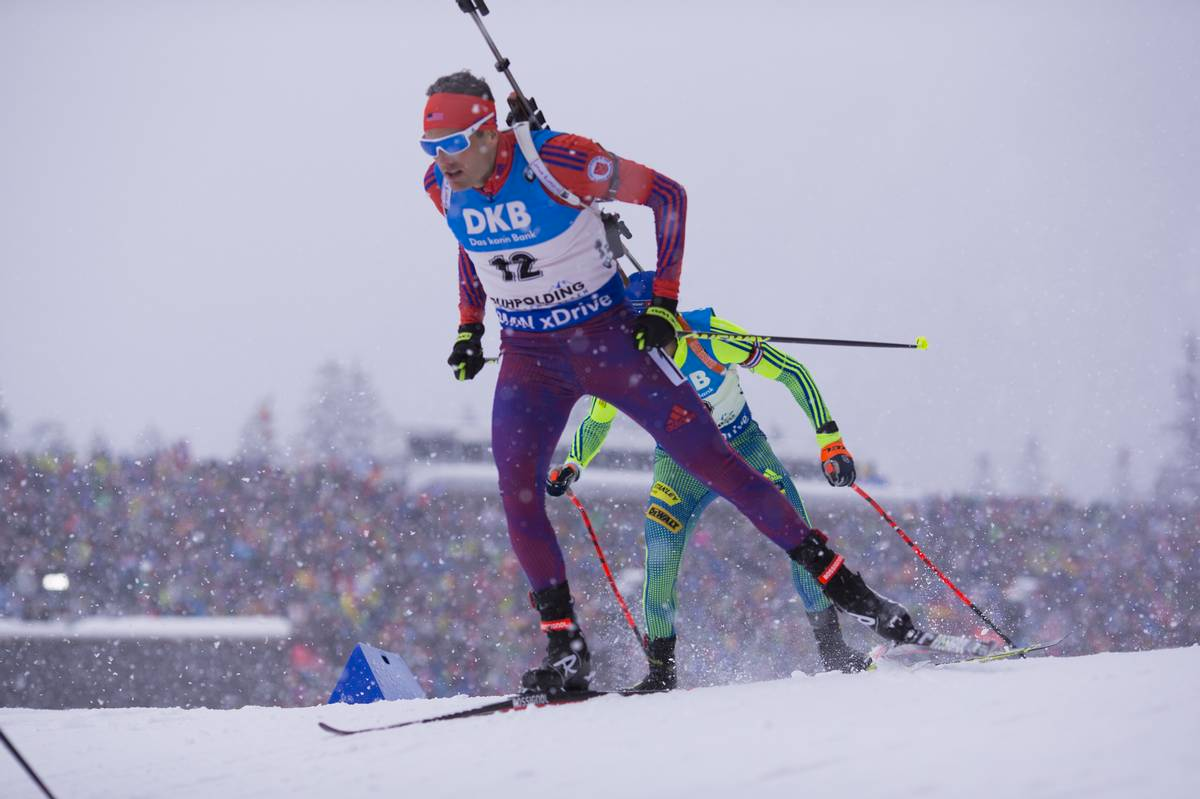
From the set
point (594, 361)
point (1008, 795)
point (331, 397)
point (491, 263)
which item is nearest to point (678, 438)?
point (594, 361)

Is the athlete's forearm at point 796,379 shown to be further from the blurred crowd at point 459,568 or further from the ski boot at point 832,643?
the blurred crowd at point 459,568

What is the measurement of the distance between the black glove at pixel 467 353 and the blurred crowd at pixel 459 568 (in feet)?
28.5

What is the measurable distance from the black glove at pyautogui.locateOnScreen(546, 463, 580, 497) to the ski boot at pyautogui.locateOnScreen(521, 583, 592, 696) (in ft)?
3.21

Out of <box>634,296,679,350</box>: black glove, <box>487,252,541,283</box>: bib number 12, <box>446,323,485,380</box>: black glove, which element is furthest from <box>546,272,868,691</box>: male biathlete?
<box>487,252,541,283</box>: bib number 12

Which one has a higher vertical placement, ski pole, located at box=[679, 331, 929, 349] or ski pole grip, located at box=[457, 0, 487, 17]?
ski pole grip, located at box=[457, 0, 487, 17]

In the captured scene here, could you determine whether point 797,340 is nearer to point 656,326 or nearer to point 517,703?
point 656,326

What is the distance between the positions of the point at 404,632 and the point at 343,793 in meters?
10.2

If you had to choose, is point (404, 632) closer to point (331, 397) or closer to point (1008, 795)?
point (1008, 795)

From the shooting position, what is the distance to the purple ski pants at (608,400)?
313 cm

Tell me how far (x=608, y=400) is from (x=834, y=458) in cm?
111

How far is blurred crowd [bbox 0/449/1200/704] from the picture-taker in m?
11.9

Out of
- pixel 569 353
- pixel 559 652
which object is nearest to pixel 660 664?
pixel 559 652

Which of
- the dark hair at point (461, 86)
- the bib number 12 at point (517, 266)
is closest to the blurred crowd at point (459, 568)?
the bib number 12 at point (517, 266)

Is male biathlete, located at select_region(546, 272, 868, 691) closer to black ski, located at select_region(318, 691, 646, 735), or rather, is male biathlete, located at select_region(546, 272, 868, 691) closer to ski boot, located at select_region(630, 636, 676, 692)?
ski boot, located at select_region(630, 636, 676, 692)
